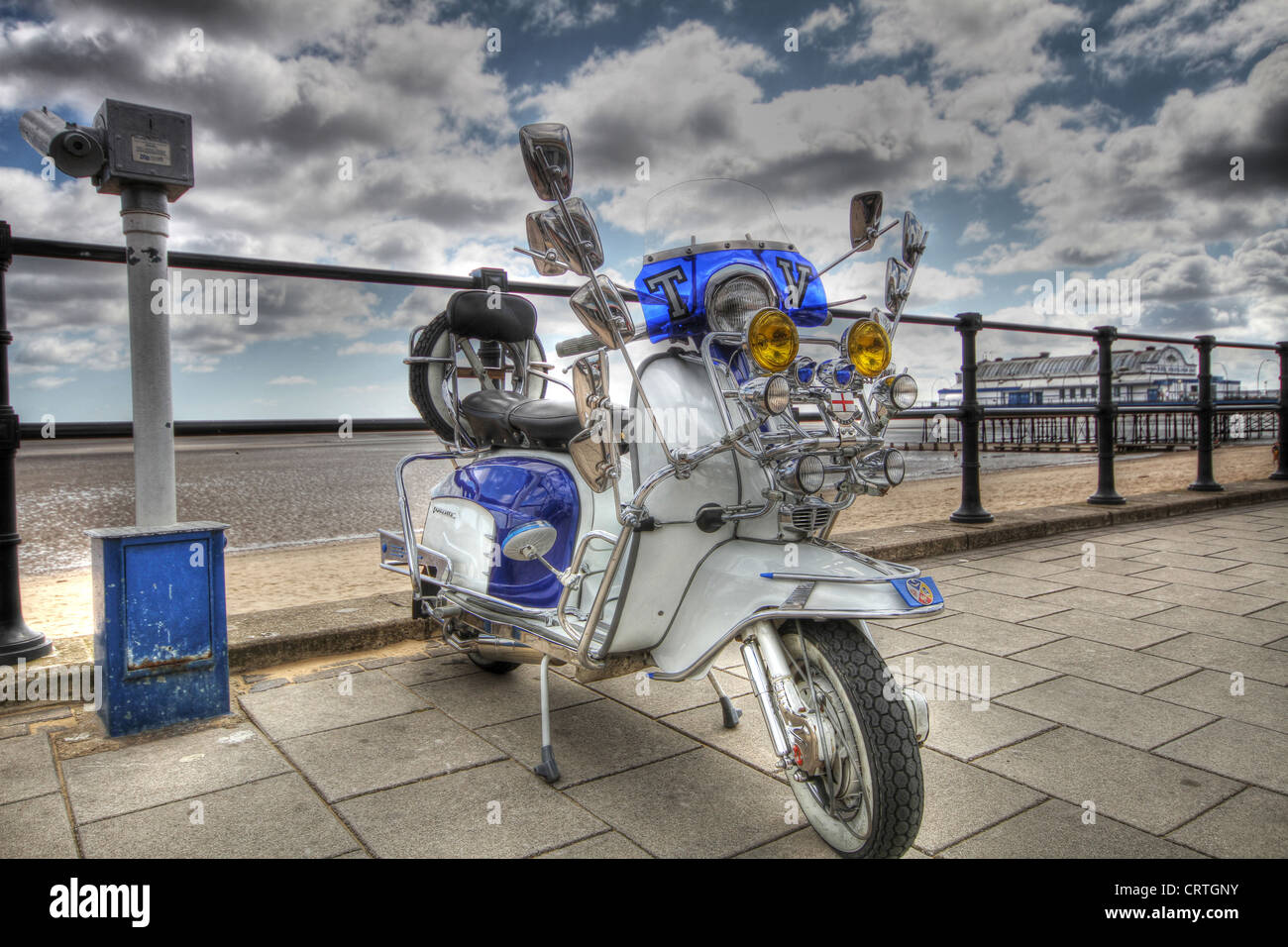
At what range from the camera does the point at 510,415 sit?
234cm

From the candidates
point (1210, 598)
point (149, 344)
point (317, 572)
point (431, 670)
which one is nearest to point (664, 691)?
point (431, 670)

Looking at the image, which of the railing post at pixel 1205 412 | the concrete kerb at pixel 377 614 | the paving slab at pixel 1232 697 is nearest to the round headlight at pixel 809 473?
the paving slab at pixel 1232 697

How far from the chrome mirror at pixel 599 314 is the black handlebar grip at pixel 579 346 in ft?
0.56

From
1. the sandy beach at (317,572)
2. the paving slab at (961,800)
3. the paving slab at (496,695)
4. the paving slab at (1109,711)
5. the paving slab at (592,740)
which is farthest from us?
the sandy beach at (317,572)

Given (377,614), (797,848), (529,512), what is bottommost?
(797,848)

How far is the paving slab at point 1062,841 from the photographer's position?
1539mm

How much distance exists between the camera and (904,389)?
5.30 ft

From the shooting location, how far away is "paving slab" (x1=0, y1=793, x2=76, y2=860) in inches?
62.7

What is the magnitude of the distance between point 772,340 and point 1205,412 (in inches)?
259

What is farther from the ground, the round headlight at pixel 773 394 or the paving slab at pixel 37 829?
the round headlight at pixel 773 394

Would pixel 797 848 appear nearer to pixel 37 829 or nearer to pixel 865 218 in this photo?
pixel 865 218

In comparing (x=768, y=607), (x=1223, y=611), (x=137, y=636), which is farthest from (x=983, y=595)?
(x=137, y=636)

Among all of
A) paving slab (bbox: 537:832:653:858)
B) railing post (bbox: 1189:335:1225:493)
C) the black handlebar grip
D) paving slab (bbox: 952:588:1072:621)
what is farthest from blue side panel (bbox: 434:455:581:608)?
railing post (bbox: 1189:335:1225:493)

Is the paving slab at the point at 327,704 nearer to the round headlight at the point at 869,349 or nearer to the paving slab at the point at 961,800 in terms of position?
the paving slab at the point at 961,800
